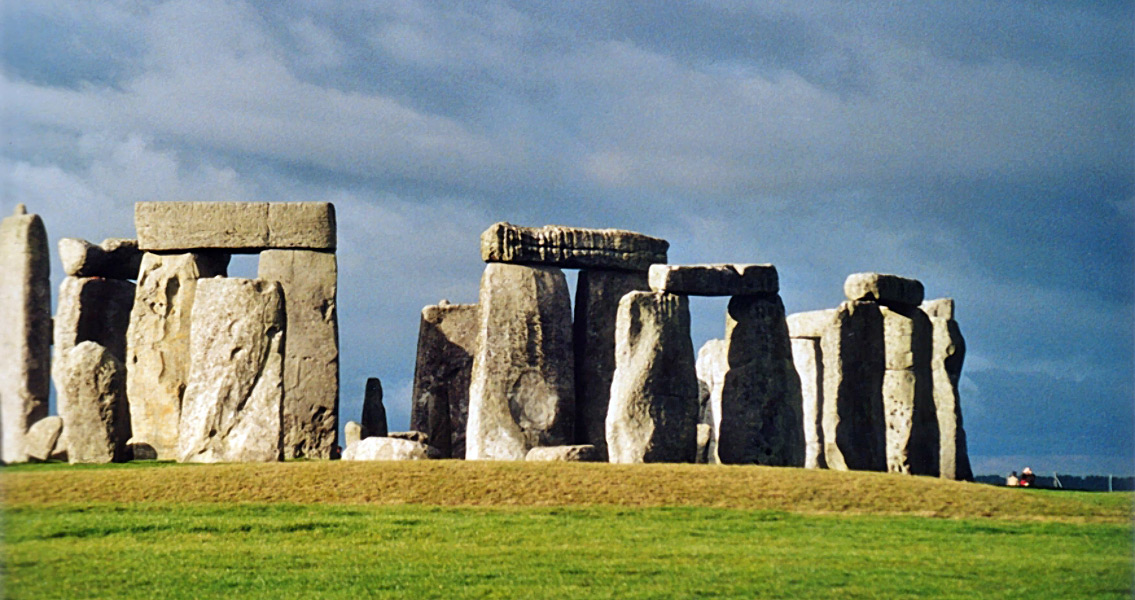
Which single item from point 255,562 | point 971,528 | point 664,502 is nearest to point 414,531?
point 255,562

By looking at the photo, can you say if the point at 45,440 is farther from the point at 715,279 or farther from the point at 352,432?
the point at 715,279

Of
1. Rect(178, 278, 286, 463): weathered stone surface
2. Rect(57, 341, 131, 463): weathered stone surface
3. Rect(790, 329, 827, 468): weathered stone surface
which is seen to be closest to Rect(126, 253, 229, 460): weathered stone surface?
Rect(178, 278, 286, 463): weathered stone surface

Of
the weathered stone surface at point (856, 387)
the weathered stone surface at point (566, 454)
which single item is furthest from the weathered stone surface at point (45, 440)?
the weathered stone surface at point (856, 387)

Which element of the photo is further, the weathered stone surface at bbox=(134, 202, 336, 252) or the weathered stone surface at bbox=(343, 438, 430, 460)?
the weathered stone surface at bbox=(134, 202, 336, 252)

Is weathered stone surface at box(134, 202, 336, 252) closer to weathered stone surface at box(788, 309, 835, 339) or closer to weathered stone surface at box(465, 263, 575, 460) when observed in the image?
weathered stone surface at box(465, 263, 575, 460)

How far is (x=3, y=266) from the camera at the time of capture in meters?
23.3

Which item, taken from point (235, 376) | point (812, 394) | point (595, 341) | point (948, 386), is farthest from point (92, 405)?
point (948, 386)

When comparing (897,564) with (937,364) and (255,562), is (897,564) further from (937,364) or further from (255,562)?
(937,364)

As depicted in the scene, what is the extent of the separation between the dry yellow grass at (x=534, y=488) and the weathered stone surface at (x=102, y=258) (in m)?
7.78

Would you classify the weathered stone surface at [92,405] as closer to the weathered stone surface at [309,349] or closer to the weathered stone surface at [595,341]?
the weathered stone surface at [309,349]

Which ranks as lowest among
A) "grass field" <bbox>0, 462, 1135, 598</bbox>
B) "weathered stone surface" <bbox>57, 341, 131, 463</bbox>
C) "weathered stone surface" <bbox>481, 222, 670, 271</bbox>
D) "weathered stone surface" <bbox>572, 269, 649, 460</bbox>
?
"grass field" <bbox>0, 462, 1135, 598</bbox>

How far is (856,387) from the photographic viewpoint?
24.3 metres

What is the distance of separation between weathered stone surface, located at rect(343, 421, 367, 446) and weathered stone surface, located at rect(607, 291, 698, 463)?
4.09 m

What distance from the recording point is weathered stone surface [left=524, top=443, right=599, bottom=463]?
21.5m
